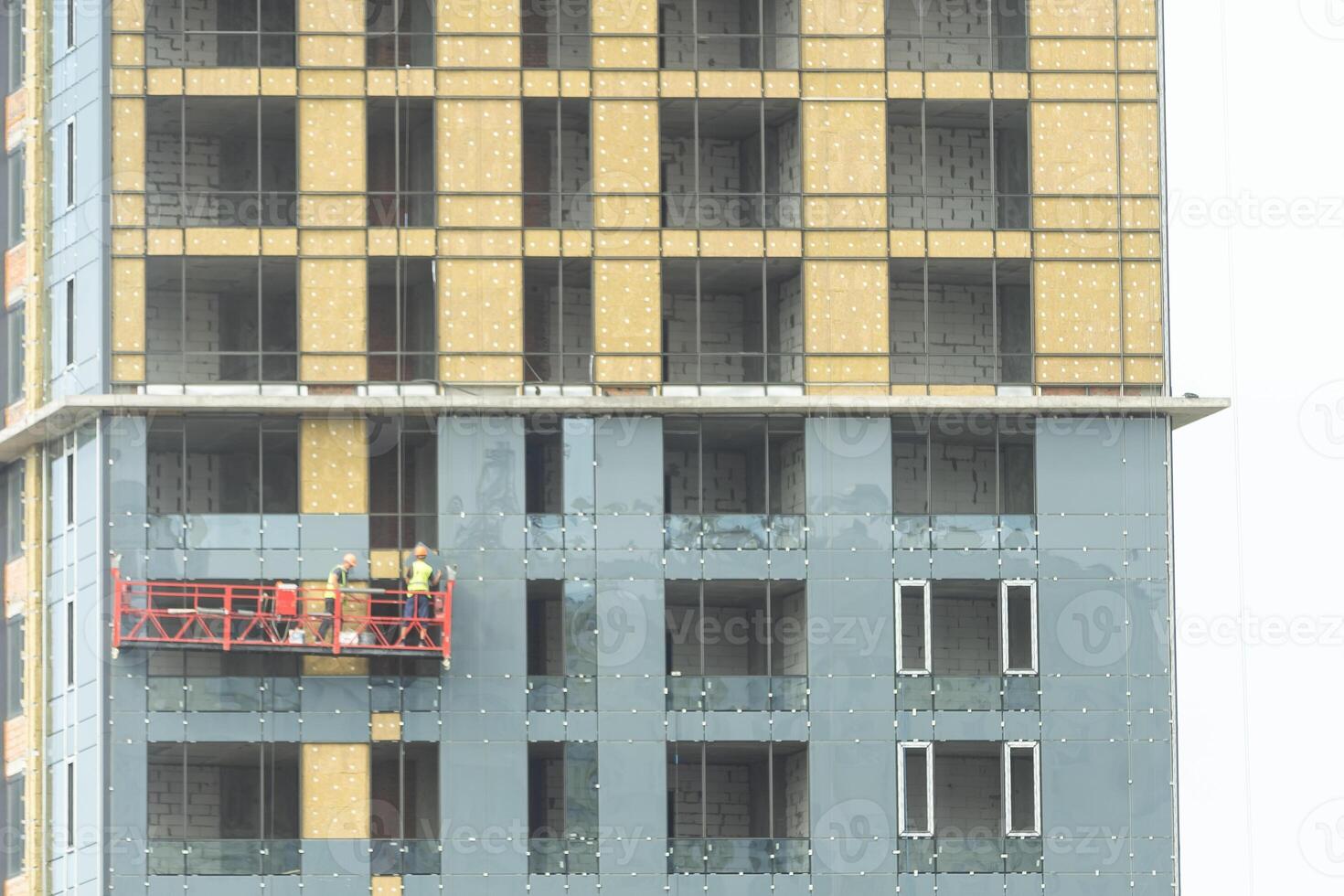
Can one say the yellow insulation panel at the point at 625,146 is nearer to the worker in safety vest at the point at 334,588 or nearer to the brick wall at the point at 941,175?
the brick wall at the point at 941,175

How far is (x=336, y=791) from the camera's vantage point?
327 feet

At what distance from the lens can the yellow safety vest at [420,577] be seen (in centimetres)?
9938

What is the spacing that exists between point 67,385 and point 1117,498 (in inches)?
1095

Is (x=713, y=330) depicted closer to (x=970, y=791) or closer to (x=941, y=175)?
(x=941, y=175)

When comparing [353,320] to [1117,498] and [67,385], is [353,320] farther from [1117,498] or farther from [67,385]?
[1117,498]

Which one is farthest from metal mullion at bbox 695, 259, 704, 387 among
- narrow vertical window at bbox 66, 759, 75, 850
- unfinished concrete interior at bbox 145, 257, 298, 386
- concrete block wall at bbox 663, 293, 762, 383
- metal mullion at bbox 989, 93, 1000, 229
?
narrow vertical window at bbox 66, 759, 75, 850

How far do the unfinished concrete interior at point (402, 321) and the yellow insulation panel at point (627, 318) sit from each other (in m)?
4.31

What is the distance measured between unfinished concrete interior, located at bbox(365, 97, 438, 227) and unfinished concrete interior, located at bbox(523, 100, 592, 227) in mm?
2611

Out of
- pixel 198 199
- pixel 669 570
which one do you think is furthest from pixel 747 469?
pixel 198 199

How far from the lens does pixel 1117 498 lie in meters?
102

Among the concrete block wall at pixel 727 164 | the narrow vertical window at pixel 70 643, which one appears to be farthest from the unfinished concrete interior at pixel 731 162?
the narrow vertical window at pixel 70 643

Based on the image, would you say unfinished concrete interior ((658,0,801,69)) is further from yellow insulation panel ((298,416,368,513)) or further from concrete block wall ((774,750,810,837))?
concrete block wall ((774,750,810,837))

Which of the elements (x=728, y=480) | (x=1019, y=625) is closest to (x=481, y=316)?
(x=728, y=480)

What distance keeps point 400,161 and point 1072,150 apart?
17.8 meters
